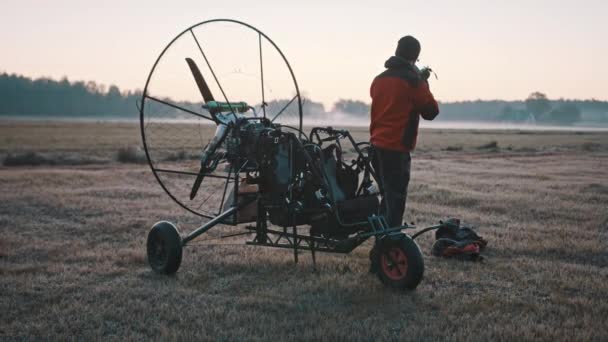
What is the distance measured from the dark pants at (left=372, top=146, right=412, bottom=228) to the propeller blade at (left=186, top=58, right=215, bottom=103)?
239cm

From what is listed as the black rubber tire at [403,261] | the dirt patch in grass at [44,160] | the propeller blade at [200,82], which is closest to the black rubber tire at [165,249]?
the propeller blade at [200,82]

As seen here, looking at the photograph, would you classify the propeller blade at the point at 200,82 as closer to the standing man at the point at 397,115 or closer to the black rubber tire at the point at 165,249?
the black rubber tire at the point at 165,249

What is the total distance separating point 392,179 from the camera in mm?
7754

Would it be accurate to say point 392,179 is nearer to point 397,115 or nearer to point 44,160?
point 397,115

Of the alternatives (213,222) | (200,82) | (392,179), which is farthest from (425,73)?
(213,222)

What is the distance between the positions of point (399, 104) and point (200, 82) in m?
2.76

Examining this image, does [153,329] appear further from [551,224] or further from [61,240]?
[551,224]

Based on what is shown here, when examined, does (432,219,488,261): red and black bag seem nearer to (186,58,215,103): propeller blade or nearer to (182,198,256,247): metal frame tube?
(182,198,256,247): metal frame tube

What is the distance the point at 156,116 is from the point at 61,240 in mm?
3535

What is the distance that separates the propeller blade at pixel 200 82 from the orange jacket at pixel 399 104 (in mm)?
2266

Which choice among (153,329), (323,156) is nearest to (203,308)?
(153,329)

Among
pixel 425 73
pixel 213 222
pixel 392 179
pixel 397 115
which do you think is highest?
pixel 425 73

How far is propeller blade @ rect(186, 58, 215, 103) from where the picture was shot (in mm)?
8359

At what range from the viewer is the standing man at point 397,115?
24.5 ft
